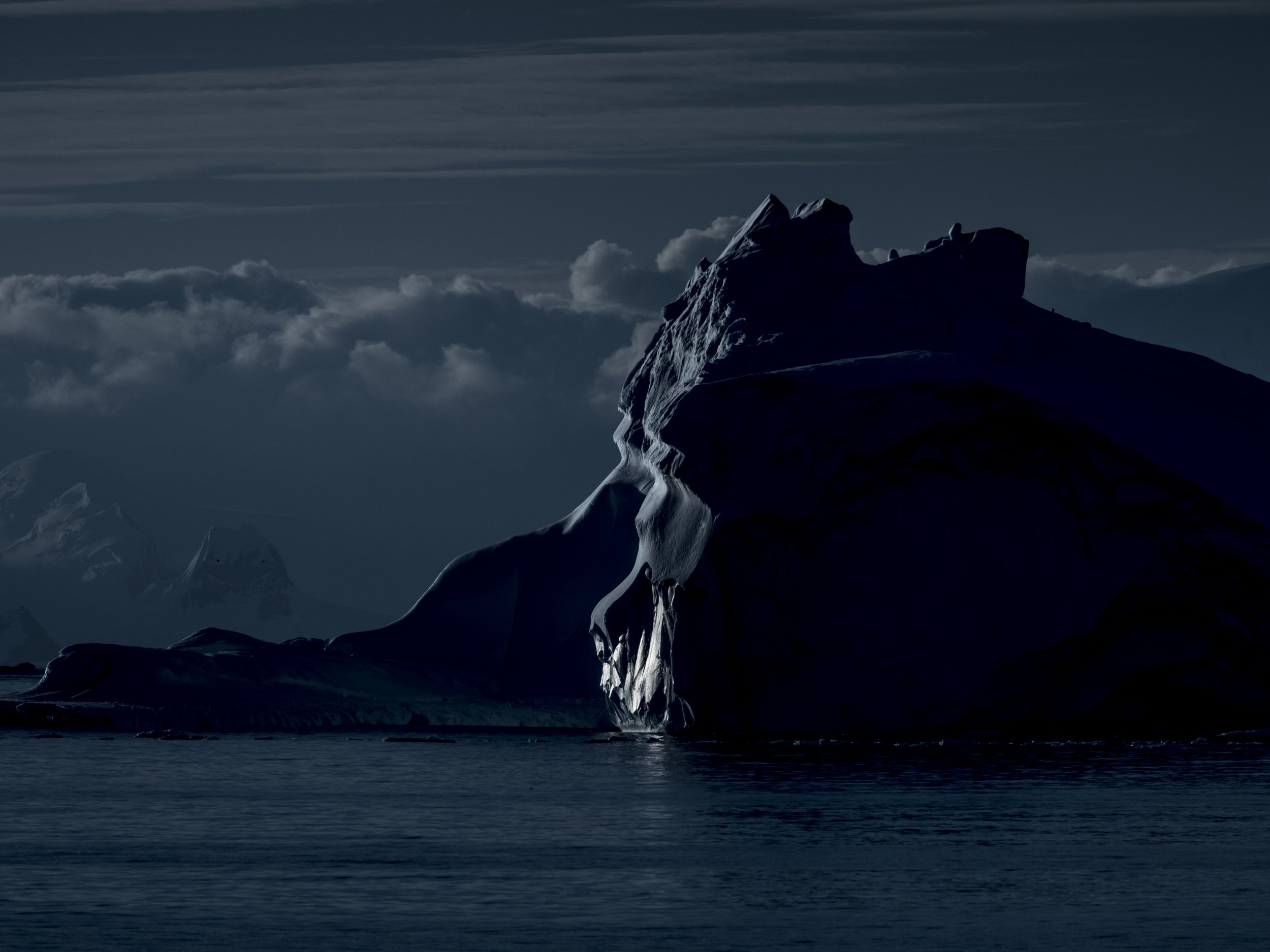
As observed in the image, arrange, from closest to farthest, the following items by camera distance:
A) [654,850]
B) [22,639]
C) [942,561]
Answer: [654,850], [942,561], [22,639]

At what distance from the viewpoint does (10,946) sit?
58.4ft

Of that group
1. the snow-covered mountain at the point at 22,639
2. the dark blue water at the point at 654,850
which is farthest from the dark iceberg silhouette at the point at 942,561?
the snow-covered mountain at the point at 22,639

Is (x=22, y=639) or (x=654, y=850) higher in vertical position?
(x=22, y=639)

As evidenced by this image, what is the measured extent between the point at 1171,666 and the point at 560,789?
14.3 metres

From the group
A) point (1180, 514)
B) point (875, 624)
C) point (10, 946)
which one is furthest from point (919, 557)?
point (10, 946)

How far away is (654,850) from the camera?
25219mm

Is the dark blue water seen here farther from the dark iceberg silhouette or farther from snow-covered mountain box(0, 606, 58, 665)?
snow-covered mountain box(0, 606, 58, 665)

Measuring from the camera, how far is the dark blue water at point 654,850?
19.0m

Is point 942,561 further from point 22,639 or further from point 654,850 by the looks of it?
point 22,639

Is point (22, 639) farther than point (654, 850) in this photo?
Yes

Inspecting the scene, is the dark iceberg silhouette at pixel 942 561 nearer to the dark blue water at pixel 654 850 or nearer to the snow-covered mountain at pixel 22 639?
the dark blue water at pixel 654 850

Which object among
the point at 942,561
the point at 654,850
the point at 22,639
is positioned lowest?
the point at 654,850

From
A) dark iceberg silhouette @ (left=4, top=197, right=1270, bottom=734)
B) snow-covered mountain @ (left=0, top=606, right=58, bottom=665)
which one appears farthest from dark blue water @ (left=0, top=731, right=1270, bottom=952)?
snow-covered mountain @ (left=0, top=606, right=58, bottom=665)

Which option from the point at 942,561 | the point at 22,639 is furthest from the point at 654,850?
the point at 22,639
